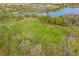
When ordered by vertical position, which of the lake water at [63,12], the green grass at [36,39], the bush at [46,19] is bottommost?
the green grass at [36,39]

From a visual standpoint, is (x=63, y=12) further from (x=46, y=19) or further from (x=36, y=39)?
(x=36, y=39)

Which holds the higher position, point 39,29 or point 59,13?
point 59,13

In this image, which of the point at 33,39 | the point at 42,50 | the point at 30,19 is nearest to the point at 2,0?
the point at 30,19

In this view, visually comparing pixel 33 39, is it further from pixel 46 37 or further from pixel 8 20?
pixel 8 20

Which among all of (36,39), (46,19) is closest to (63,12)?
(46,19)

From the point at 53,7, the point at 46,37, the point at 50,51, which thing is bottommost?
the point at 50,51

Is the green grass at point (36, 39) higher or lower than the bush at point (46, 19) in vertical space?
lower

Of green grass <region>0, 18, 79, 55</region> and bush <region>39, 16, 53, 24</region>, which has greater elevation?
bush <region>39, 16, 53, 24</region>
